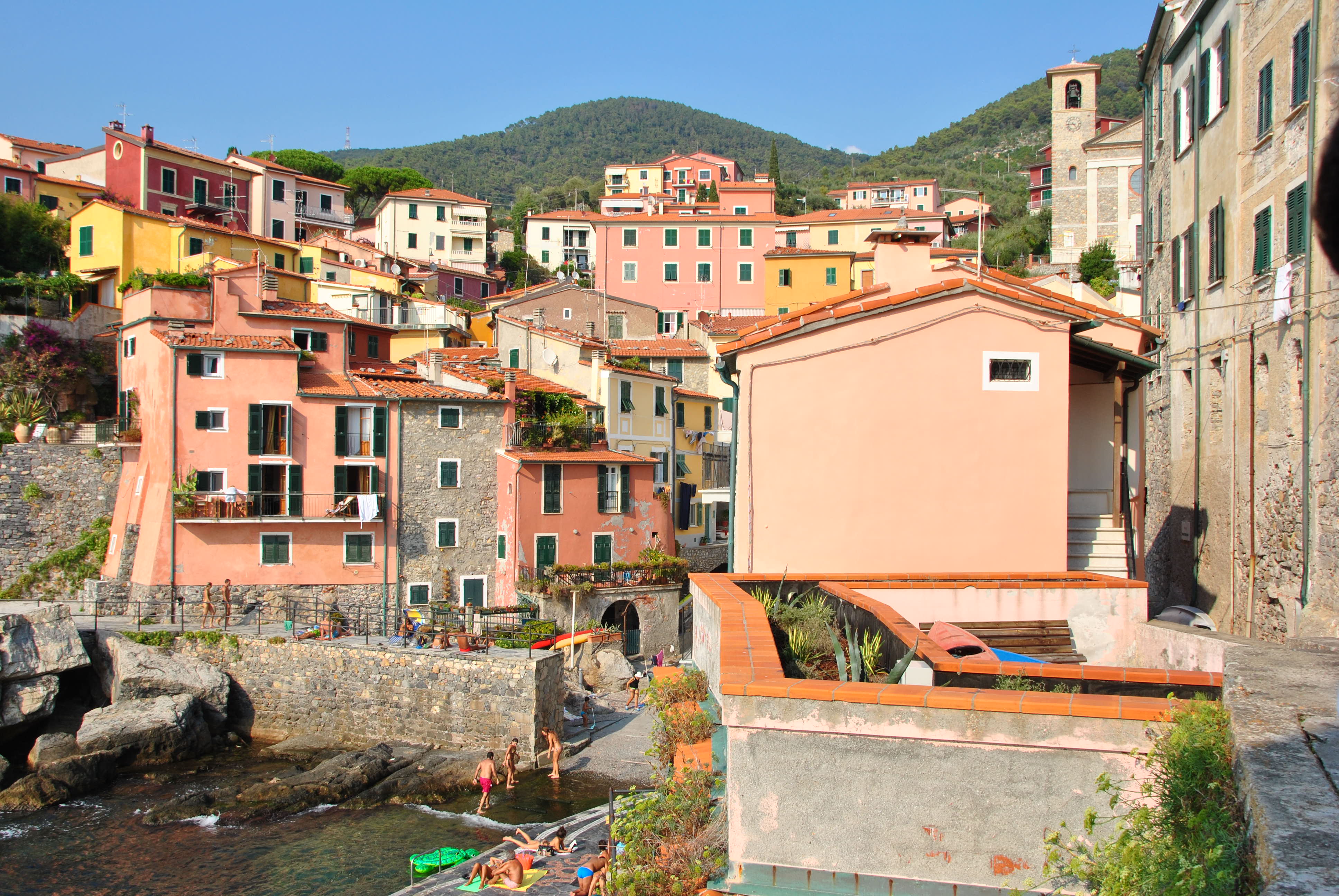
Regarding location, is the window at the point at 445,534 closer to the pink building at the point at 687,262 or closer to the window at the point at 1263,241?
the window at the point at 1263,241

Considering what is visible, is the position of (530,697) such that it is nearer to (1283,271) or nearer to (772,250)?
(1283,271)

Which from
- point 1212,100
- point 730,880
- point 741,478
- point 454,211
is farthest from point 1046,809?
point 454,211

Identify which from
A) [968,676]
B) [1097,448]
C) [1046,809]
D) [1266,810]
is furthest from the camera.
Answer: [1097,448]

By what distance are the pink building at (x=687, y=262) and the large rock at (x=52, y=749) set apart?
3960 cm

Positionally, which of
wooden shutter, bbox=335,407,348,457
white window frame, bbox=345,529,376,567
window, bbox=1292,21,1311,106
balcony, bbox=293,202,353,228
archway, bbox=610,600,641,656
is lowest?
archway, bbox=610,600,641,656

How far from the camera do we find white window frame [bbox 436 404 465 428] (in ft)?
113

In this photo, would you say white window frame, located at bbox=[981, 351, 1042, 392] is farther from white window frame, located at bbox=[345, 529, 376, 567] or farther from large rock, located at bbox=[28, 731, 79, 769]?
white window frame, located at bbox=[345, 529, 376, 567]

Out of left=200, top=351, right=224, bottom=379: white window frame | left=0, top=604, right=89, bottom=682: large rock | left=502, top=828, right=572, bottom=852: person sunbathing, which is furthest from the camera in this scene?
left=200, top=351, right=224, bottom=379: white window frame

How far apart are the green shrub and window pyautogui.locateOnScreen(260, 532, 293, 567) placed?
102ft

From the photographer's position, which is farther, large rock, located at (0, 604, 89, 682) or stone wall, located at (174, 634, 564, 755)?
large rock, located at (0, 604, 89, 682)


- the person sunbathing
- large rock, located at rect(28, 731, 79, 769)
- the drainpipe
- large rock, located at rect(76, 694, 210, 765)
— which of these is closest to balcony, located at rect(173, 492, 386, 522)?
large rock, located at rect(76, 694, 210, 765)

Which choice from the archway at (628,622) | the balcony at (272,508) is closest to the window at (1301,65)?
the archway at (628,622)

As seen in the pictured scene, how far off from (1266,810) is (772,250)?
54.1 metres

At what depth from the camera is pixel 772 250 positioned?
5656 centimetres
